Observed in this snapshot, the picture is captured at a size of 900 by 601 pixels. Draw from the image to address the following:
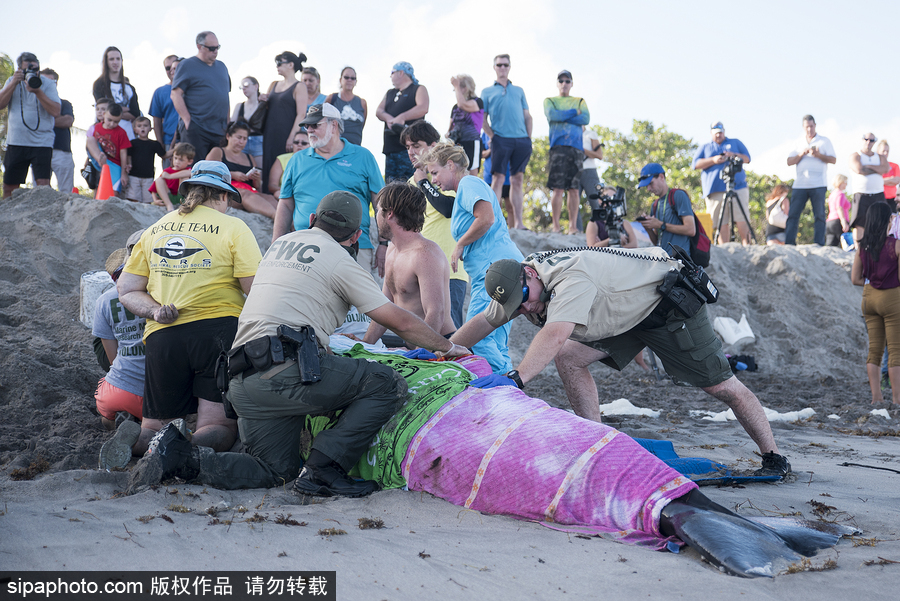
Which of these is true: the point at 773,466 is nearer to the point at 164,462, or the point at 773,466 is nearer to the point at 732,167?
the point at 164,462

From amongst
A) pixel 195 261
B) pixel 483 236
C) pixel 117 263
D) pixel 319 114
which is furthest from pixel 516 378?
pixel 319 114

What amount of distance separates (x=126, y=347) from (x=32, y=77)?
448 cm

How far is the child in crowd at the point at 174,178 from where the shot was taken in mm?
6684

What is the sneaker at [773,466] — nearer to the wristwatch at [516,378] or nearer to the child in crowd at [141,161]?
the wristwatch at [516,378]

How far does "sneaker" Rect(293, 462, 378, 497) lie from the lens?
3.24 metres

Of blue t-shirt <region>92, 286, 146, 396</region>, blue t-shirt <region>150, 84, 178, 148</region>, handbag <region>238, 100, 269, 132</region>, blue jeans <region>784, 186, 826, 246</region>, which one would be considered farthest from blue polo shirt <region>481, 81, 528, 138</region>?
blue t-shirt <region>92, 286, 146, 396</region>

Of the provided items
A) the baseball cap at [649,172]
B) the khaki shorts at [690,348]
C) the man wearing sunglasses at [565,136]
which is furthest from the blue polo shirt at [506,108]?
the khaki shorts at [690,348]

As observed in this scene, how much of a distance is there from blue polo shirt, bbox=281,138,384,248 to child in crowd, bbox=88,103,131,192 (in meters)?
3.32

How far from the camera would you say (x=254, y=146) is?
7852 mm

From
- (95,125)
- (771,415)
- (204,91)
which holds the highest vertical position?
(204,91)

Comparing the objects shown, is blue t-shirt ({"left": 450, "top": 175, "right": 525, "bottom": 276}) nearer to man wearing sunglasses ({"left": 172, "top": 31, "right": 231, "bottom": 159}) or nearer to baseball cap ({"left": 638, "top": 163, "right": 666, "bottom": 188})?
baseball cap ({"left": 638, "top": 163, "right": 666, "bottom": 188})

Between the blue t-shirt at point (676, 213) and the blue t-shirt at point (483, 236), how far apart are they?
8.73 feet

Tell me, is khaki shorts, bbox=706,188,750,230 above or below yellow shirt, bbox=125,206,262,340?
above

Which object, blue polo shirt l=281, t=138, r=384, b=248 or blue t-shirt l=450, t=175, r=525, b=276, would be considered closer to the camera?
blue t-shirt l=450, t=175, r=525, b=276
